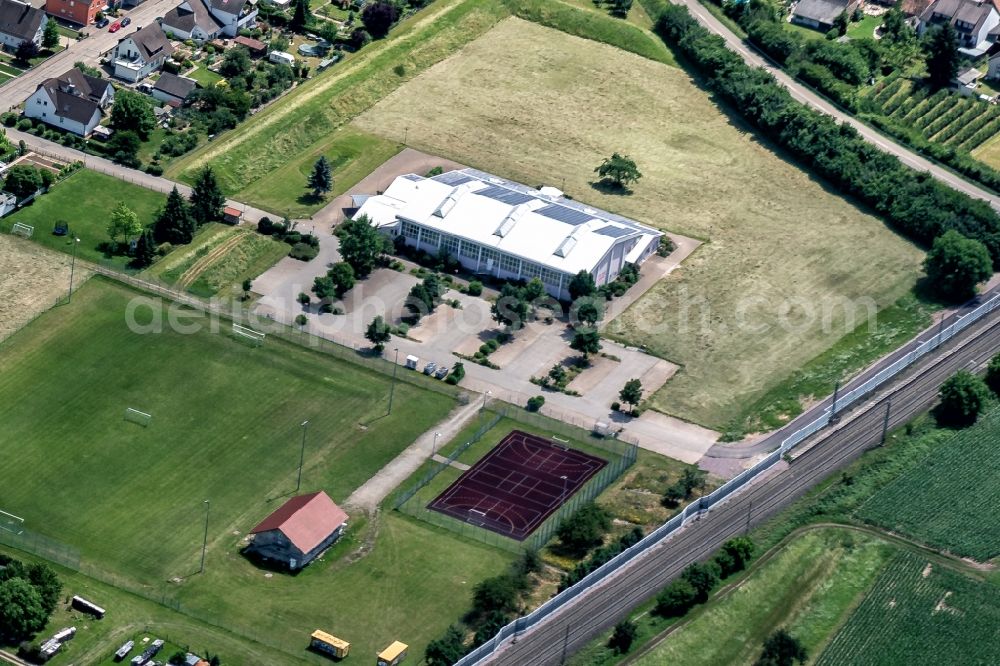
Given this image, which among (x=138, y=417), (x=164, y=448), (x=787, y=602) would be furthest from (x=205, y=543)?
(x=787, y=602)

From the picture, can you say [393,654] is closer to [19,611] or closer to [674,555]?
[674,555]

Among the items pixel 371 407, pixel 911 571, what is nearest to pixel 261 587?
pixel 371 407

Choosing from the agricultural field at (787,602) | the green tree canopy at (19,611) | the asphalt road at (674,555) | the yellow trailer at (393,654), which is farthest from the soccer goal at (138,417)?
the agricultural field at (787,602)

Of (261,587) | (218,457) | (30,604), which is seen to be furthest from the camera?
(218,457)

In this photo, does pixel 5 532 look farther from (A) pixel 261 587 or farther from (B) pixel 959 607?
(B) pixel 959 607

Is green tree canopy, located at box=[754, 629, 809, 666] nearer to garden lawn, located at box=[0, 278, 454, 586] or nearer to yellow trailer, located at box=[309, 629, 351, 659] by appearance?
yellow trailer, located at box=[309, 629, 351, 659]

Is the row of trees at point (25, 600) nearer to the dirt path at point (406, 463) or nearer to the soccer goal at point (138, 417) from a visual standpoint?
the soccer goal at point (138, 417)
